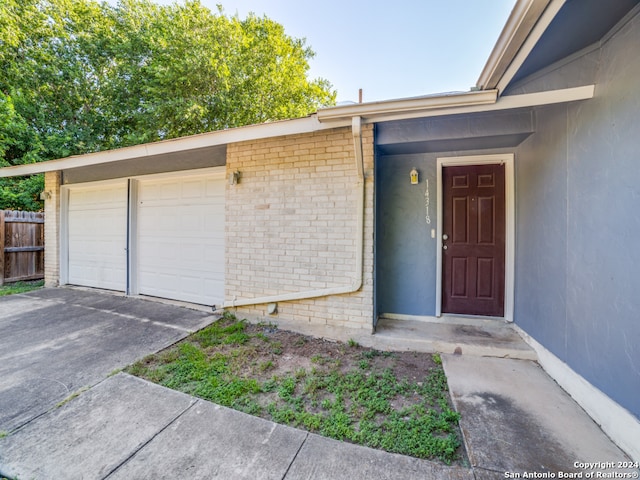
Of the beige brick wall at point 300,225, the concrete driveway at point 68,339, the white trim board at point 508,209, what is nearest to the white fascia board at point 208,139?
the beige brick wall at point 300,225

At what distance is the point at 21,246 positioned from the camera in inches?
242

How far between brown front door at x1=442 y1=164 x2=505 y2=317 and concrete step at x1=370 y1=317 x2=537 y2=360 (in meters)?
0.21

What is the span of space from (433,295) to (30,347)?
4748mm

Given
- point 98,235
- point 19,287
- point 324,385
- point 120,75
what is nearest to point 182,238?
point 98,235

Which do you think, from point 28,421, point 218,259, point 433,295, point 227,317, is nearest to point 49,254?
point 218,259

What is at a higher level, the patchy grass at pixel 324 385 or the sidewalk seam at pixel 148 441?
the patchy grass at pixel 324 385

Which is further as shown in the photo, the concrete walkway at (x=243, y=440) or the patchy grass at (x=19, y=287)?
the patchy grass at (x=19, y=287)

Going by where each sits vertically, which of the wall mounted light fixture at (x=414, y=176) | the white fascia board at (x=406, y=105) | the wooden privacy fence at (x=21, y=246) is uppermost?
the white fascia board at (x=406, y=105)

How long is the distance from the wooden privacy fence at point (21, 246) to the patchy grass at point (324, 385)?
598 cm

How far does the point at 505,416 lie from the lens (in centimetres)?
193

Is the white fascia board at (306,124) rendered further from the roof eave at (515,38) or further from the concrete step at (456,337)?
the concrete step at (456,337)

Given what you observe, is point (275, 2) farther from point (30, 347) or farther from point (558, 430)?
point (558, 430)

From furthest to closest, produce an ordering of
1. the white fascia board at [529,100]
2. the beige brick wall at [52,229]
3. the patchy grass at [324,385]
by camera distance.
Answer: the beige brick wall at [52,229]
the white fascia board at [529,100]
the patchy grass at [324,385]

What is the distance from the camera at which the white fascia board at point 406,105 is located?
231 centimetres
